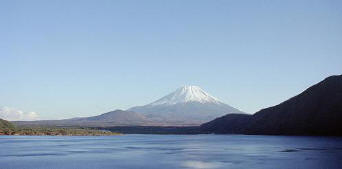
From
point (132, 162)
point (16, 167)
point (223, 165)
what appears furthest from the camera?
point (132, 162)

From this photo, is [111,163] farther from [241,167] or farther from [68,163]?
[241,167]

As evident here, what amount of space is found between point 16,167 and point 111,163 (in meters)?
17.1

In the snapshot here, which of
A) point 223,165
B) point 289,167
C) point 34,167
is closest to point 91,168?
point 34,167

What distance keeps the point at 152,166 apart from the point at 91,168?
10.3 meters

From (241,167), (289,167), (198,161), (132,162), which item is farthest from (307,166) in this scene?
(132,162)

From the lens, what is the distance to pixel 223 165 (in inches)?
3514

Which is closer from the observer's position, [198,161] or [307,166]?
[307,166]

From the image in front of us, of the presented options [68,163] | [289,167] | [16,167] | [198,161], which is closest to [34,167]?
[16,167]

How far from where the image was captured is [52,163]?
3585 inches

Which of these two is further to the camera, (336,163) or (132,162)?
(132,162)

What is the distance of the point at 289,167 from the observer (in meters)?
83.3

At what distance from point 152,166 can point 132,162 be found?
9451 mm

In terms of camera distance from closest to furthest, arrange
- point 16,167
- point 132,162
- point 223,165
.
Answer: point 16,167
point 223,165
point 132,162

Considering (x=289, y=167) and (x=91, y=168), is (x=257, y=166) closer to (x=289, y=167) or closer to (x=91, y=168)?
(x=289, y=167)
